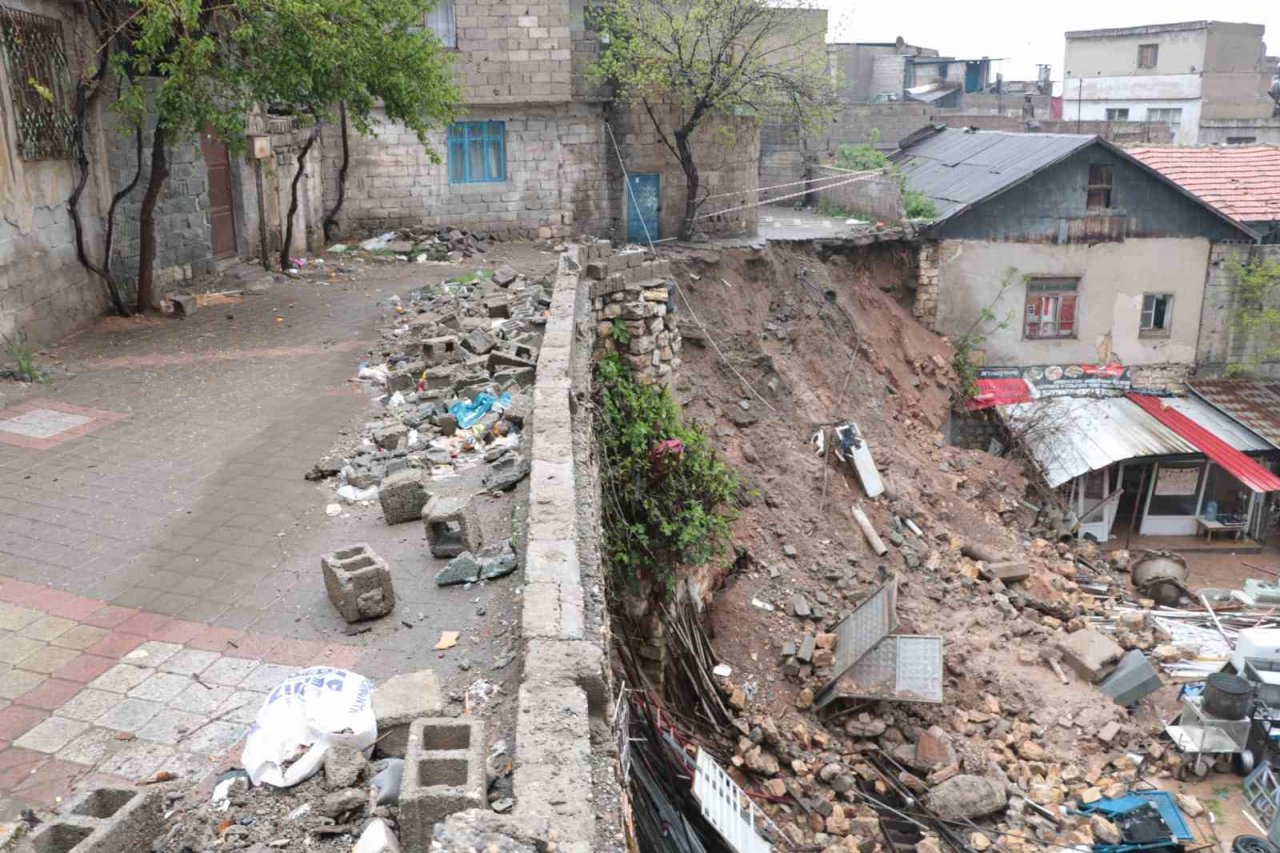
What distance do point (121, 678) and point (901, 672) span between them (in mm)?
8170

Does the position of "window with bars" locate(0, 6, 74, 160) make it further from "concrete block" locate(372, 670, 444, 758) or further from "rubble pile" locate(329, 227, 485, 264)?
"concrete block" locate(372, 670, 444, 758)

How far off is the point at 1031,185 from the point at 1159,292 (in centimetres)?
322

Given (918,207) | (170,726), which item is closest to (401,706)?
(170,726)

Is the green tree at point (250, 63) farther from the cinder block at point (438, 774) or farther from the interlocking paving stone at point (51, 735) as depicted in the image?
the cinder block at point (438, 774)

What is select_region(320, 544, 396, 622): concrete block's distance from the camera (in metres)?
5.25

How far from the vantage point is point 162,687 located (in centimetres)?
482

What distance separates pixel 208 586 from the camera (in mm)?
5848

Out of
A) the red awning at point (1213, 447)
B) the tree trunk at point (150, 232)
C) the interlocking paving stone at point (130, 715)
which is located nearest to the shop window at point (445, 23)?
the tree trunk at point (150, 232)

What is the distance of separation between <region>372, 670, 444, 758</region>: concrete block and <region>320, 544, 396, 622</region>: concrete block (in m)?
0.80

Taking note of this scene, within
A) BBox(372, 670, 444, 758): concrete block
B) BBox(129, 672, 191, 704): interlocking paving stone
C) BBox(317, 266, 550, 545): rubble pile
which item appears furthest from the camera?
BBox(317, 266, 550, 545): rubble pile

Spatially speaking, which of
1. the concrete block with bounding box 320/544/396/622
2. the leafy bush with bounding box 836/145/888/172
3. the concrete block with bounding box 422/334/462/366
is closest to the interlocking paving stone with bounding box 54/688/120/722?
the concrete block with bounding box 320/544/396/622

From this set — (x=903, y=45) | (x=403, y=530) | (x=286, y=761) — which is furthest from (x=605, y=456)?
(x=903, y=45)

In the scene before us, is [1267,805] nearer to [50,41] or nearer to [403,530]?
[403,530]

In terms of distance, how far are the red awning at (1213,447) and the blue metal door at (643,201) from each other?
9.61 m
